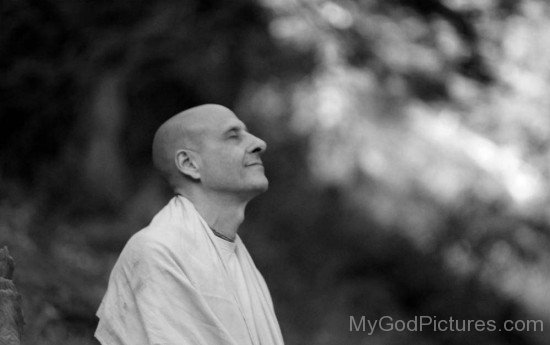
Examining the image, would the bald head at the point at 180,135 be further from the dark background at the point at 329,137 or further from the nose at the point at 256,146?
the dark background at the point at 329,137

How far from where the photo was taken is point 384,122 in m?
9.73

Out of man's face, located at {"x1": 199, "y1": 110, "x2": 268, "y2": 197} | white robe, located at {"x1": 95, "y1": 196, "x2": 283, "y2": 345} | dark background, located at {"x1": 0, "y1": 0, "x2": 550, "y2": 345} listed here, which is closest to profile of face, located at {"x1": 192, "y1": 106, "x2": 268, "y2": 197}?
man's face, located at {"x1": 199, "y1": 110, "x2": 268, "y2": 197}

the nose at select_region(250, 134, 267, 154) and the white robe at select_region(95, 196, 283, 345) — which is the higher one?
the nose at select_region(250, 134, 267, 154)

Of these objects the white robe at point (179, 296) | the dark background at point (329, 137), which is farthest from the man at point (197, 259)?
the dark background at point (329, 137)

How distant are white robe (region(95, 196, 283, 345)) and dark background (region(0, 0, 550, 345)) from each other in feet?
14.0

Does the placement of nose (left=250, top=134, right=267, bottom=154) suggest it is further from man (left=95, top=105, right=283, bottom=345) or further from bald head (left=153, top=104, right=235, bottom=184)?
bald head (left=153, top=104, right=235, bottom=184)

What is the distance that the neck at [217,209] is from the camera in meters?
4.66

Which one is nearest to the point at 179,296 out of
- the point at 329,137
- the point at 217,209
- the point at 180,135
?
the point at 217,209

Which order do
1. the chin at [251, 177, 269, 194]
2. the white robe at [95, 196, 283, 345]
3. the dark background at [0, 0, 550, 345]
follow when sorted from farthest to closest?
the dark background at [0, 0, 550, 345]
the chin at [251, 177, 269, 194]
the white robe at [95, 196, 283, 345]

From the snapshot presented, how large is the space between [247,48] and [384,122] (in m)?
1.22

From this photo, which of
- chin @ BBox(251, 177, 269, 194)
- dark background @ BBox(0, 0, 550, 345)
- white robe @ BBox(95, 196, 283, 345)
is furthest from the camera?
dark background @ BBox(0, 0, 550, 345)

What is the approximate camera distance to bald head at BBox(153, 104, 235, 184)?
4.71 meters

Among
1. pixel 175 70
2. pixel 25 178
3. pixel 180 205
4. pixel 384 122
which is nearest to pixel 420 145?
pixel 384 122

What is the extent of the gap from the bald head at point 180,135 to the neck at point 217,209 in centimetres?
14
